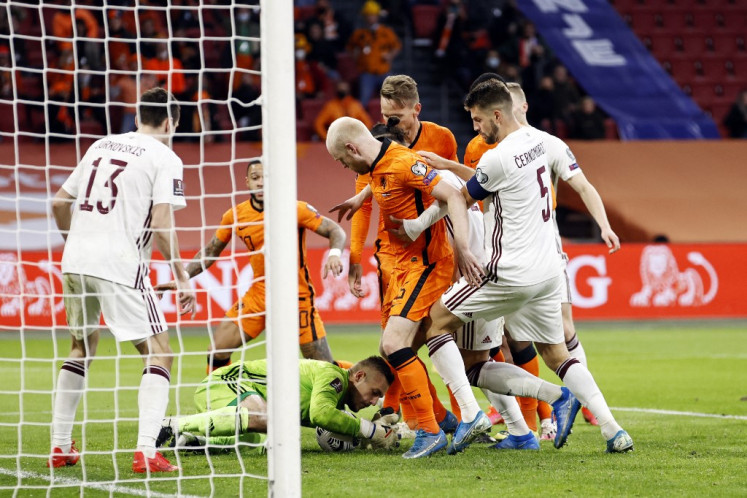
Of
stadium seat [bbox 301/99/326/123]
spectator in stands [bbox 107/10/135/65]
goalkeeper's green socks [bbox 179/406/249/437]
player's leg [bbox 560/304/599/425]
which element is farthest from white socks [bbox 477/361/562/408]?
stadium seat [bbox 301/99/326/123]

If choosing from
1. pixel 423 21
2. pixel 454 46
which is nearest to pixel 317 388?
pixel 454 46

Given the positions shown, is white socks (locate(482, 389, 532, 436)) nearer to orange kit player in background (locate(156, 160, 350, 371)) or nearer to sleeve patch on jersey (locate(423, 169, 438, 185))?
sleeve patch on jersey (locate(423, 169, 438, 185))

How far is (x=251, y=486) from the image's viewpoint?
17.3 ft

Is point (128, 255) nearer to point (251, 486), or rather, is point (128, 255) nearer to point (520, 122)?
point (251, 486)

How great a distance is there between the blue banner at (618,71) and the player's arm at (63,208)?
15066 millimetres

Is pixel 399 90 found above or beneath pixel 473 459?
above

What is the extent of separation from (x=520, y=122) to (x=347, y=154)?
1240mm

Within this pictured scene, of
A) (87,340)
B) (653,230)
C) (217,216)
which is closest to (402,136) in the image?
(87,340)

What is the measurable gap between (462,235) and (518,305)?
1.85ft

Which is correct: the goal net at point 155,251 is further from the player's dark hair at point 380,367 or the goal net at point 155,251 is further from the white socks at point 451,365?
the white socks at point 451,365

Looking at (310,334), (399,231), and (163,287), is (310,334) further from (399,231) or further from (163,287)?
(163,287)

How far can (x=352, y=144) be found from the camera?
6.18 meters

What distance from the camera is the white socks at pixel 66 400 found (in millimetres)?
5895

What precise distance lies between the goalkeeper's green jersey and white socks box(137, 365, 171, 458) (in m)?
0.45
